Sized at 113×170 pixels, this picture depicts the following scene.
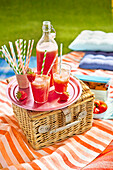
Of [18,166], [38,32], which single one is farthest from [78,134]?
[38,32]

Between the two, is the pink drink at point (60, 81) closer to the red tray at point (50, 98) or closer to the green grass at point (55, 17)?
the red tray at point (50, 98)

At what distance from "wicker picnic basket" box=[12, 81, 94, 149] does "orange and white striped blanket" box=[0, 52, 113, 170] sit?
0.13ft

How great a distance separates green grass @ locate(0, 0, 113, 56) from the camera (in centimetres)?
337

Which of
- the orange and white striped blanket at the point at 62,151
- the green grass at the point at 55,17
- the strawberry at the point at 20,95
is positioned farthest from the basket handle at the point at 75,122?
the green grass at the point at 55,17

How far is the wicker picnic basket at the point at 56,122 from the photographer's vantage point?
3.82 ft

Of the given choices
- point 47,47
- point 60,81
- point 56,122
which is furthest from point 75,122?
point 47,47

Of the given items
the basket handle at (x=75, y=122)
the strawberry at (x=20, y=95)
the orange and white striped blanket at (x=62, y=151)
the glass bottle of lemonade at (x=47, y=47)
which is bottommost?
the orange and white striped blanket at (x=62, y=151)

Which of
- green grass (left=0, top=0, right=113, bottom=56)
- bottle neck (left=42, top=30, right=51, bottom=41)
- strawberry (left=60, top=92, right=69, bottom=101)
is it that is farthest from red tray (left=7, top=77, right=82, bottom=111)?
green grass (left=0, top=0, right=113, bottom=56)

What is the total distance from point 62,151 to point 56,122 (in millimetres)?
151

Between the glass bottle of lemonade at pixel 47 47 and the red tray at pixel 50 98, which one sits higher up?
the glass bottle of lemonade at pixel 47 47

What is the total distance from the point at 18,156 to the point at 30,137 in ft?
0.37

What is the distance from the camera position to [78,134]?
1.38 m

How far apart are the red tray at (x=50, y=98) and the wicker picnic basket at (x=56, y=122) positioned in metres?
0.02

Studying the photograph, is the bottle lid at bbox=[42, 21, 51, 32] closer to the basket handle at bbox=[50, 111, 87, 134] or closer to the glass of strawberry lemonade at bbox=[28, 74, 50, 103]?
the glass of strawberry lemonade at bbox=[28, 74, 50, 103]
